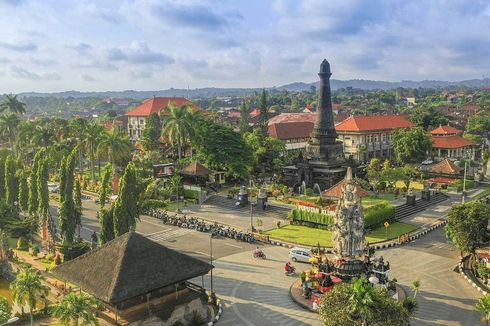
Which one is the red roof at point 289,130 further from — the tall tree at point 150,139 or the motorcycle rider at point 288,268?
the motorcycle rider at point 288,268

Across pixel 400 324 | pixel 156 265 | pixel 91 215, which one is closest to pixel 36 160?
pixel 91 215

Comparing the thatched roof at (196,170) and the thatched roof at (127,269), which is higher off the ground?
the thatched roof at (196,170)

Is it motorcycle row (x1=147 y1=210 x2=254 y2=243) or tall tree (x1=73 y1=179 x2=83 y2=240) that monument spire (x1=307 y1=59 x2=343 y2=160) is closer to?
motorcycle row (x1=147 y1=210 x2=254 y2=243)

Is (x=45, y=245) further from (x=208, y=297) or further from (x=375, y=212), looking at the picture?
(x=375, y=212)

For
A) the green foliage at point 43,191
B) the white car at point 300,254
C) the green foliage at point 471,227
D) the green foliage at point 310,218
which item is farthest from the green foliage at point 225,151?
the green foliage at point 471,227

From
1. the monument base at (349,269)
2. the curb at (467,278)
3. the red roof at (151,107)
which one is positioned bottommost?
the curb at (467,278)

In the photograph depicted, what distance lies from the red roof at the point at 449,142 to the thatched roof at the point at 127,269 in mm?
73011

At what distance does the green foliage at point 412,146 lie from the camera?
79.4 m

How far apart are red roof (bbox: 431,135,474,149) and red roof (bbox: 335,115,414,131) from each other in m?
10.5

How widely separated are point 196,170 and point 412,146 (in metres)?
38.2

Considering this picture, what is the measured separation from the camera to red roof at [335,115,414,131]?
93500 millimetres

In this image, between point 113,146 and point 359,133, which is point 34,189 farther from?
point 359,133

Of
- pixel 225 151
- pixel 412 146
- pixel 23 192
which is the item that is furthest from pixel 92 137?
pixel 412 146

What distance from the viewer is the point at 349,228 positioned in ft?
105
